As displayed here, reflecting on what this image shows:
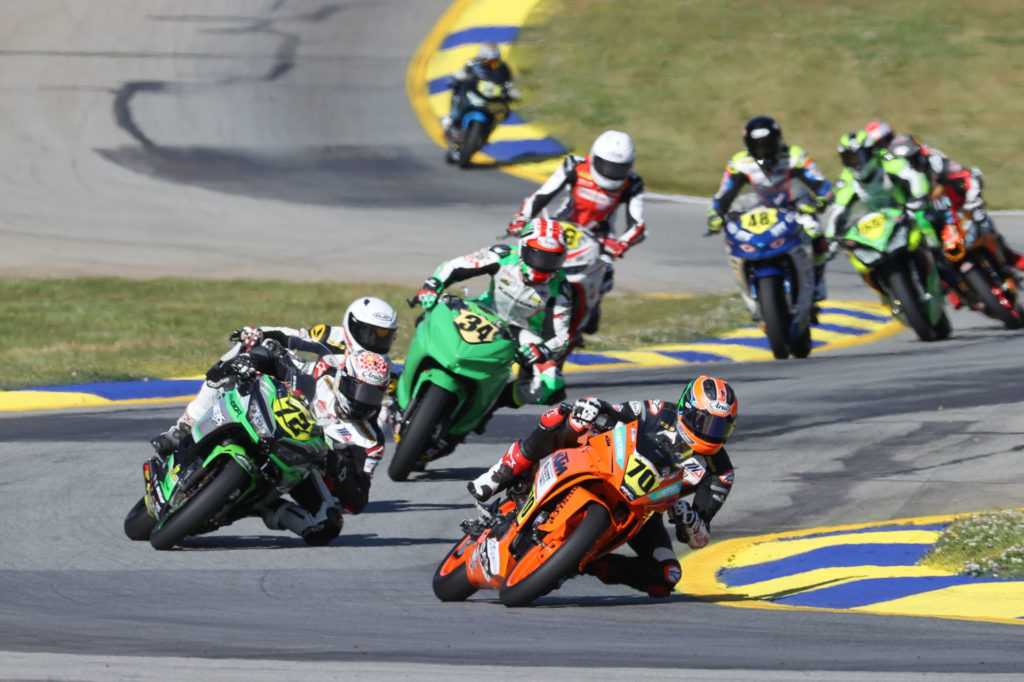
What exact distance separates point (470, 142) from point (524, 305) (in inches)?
508

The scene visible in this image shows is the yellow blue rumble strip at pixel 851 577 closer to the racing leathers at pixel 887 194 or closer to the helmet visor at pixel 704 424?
the helmet visor at pixel 704 424

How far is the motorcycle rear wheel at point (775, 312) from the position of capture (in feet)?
50.6

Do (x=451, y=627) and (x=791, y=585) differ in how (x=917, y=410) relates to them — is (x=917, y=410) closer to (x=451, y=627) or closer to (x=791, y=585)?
(x=791, y=585)

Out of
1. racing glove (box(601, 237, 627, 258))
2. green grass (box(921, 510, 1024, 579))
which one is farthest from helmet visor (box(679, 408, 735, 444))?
racing glove (box(601, 237, 627, 258))

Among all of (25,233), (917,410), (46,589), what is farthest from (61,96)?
(46,589)

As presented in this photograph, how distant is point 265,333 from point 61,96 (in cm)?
1838

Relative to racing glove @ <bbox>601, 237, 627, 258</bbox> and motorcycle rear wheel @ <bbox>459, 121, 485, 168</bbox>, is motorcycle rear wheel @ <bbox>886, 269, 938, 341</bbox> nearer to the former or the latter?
racing glove @ <bbox>601, 237, 627, 258</bbox>

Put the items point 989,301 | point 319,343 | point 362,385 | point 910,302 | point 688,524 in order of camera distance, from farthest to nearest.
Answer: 1. point 989,301
2. point 910,302
3. point 319,343
4. point 362,385
5. point 688,524

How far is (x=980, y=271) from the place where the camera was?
1698 centimetres

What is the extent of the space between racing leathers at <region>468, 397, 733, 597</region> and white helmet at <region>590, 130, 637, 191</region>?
7.02 metres

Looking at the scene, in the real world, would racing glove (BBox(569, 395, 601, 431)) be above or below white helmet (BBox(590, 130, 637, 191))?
above

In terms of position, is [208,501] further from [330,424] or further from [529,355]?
[529,355]

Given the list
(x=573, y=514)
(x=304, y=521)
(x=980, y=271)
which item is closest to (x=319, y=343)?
(x=304, y=521)

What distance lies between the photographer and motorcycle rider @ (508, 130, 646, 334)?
49.9 ft
